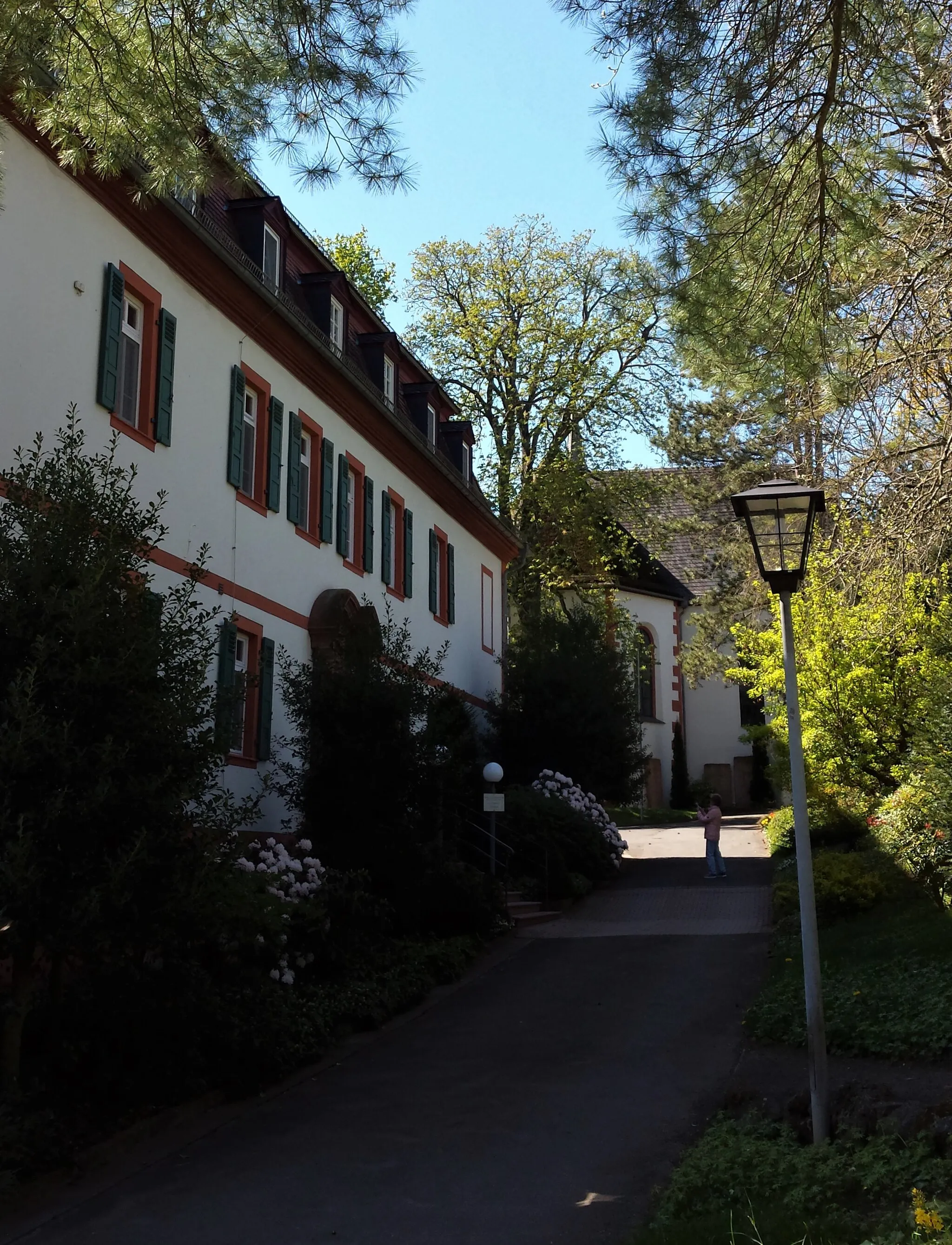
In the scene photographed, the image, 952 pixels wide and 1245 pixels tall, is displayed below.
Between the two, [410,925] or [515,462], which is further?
[515,462]

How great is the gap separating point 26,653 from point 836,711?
47.5ft

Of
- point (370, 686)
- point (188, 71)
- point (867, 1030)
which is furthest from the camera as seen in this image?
point (370, 686)

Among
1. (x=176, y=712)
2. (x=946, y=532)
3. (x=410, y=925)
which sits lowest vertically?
(x=410, y=925)

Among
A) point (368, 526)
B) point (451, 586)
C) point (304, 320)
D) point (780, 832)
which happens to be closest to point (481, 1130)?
point (304, 320)

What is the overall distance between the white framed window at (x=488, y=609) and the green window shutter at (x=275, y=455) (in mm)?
11154

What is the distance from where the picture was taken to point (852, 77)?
8281 mm

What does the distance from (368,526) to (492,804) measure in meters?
5.07

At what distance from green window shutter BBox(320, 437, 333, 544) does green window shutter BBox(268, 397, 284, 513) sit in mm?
1460

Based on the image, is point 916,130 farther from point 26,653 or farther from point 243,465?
point 243,465

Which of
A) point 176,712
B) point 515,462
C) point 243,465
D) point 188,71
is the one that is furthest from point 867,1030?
point 515,462

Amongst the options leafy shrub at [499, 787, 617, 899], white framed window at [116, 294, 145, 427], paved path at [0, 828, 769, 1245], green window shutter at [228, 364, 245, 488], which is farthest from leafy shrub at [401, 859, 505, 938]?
white framed window at [116, 294, 145, 427]

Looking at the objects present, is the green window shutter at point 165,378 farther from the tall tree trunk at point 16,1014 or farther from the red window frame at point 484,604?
the red window frame at point 484,604

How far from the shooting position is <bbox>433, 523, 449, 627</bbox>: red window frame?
24922mm

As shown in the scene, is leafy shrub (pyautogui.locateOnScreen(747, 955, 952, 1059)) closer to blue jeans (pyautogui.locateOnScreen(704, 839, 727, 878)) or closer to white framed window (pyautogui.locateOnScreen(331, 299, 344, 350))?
blue jeans (pyautogui.locateOnScreen(704, 839, 727, 878))
